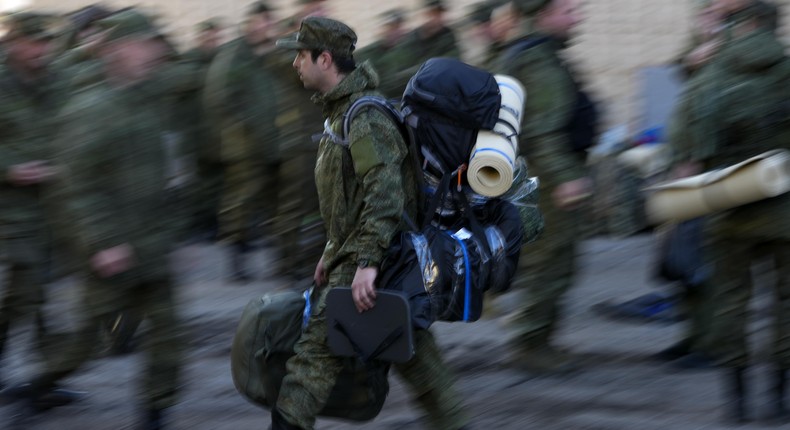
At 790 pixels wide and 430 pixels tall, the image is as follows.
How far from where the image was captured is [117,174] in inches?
226

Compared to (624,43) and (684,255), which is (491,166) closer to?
(684,255)

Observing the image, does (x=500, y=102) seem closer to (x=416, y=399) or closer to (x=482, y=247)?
(x=482, y=247)

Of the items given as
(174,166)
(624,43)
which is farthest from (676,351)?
(624,43)

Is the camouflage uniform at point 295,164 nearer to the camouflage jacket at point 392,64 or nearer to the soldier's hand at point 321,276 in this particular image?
the camouflage jacket at point 392,64

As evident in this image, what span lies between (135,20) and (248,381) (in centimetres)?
159

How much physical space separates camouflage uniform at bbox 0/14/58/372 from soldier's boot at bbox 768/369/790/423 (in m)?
3.44

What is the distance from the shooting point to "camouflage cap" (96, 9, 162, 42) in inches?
228

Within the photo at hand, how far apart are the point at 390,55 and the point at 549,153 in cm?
390

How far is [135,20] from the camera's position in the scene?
5793 millimetres

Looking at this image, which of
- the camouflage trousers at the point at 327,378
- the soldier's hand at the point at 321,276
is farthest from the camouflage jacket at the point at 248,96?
the camouflage trousers at the point at 327,378

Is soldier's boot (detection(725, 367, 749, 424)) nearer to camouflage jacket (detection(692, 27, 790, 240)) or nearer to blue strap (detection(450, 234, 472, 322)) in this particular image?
camouflage jacket (detection(692, 27, 790, 240))

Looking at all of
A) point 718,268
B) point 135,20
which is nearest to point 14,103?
point 135,20

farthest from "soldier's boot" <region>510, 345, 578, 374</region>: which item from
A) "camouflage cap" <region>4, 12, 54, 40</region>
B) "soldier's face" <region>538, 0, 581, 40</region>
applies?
"camouflage cap" <region>4, 12, 54, 40</region>

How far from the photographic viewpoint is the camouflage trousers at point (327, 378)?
5.19 metres
